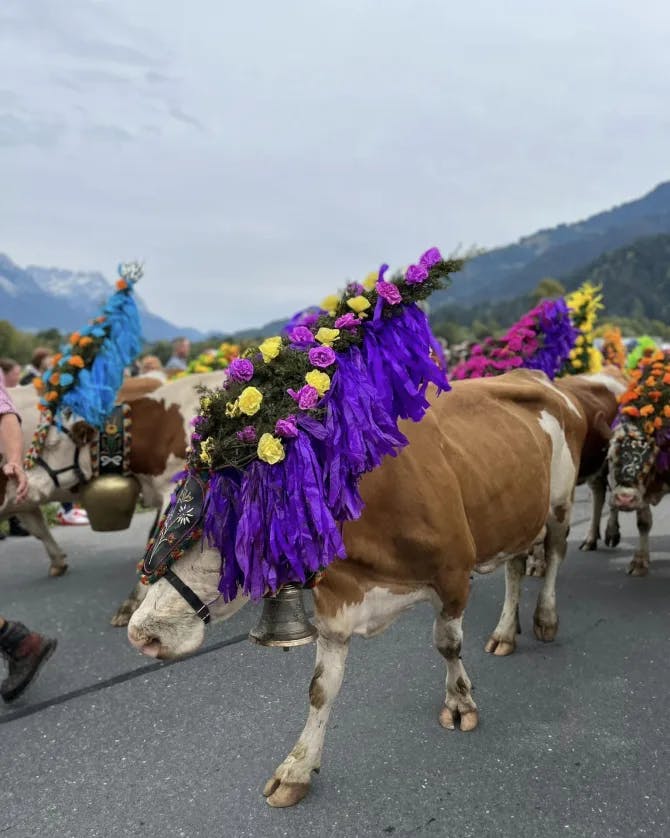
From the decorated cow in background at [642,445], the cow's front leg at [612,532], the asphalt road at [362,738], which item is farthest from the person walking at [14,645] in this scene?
the cow's front leg at [612,532]

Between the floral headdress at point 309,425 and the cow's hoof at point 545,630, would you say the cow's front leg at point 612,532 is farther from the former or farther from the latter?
the floral headdress at point 309,425

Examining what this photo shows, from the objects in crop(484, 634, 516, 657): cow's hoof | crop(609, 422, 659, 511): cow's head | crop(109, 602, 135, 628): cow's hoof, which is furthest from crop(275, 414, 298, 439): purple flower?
crop(609, 422, 659, 511): cow's head

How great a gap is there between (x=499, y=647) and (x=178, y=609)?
2228 mm

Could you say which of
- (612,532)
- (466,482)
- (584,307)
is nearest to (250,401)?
(466,482)

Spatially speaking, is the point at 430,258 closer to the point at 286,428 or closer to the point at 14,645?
the point at 286,428

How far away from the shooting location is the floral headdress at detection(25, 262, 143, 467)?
4.17 metres

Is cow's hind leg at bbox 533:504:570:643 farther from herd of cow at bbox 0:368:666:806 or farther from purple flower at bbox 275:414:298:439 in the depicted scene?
purple flower at bbox 275:414:298:439

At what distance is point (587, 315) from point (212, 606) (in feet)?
15.5

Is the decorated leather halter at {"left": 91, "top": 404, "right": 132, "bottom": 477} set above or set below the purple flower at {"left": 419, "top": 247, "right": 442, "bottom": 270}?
below

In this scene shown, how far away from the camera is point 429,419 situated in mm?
2705

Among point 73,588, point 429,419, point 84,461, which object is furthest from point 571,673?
point 73,588

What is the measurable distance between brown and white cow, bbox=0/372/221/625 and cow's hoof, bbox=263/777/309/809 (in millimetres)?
2088

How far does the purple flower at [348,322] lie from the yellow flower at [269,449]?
Answer: 1.59 feet

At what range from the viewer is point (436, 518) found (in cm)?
239
